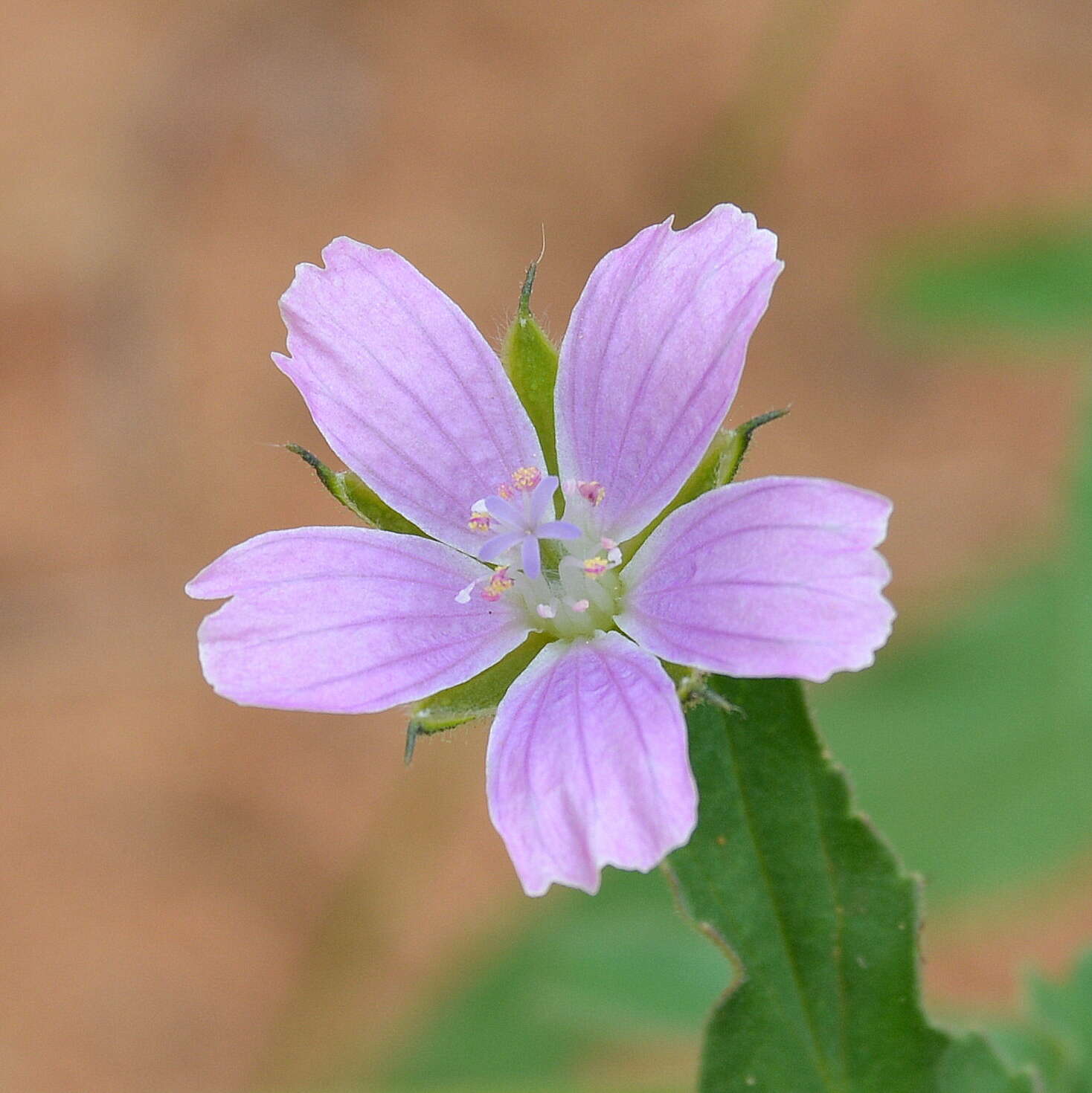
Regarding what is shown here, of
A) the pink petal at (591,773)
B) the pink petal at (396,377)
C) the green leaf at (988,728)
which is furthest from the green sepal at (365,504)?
the green leaf at (988,728)

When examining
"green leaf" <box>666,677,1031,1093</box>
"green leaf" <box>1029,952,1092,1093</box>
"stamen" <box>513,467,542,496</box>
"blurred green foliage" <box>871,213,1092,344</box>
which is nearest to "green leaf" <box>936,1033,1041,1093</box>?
"green leaf" <box>666,677,1031,1093</box>

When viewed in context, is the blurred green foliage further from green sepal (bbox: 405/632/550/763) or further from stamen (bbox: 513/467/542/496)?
green sepal (bbox: 405/632/550/763)

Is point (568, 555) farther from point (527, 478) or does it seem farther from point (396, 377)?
point (396, 377)

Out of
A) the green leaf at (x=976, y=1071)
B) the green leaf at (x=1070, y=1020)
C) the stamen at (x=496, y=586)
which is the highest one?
the stamen at (x=496, y=586)

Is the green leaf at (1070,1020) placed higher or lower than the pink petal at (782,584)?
lower

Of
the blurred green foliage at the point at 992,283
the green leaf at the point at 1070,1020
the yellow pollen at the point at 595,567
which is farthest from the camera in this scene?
the blurred green foliage at the point at 992,283

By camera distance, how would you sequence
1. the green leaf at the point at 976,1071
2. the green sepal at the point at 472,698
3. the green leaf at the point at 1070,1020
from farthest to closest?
1. the green leaf at the point at 1070,1020
2. the green leaf at the point at 976,1071
3. the green sepal at the point at 472,698

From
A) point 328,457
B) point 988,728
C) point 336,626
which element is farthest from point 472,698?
point 328,457

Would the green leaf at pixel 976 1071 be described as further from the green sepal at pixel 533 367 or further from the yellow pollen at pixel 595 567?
the green sepal at pixel 533 367
